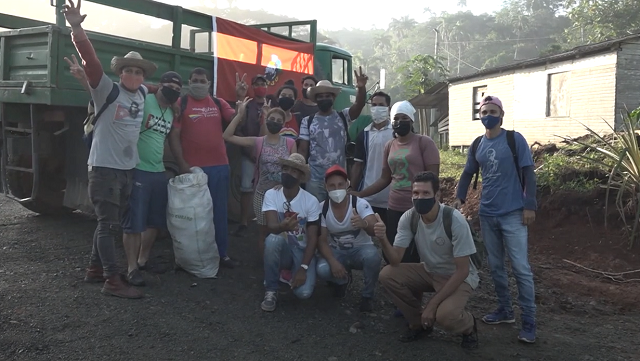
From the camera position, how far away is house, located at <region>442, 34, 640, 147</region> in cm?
1436

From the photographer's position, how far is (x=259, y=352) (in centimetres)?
370

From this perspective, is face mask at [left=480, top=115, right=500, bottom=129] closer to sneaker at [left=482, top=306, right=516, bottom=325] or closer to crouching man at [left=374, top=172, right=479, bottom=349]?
crouching man at [left=374, top=172, right=479, bottom=349]

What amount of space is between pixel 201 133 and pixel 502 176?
259cm

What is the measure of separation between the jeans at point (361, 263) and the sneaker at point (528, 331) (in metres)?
1.14

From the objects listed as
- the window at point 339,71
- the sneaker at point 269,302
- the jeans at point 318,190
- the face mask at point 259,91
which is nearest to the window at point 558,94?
the window at point 339,71

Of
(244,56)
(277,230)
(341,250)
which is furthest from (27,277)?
(244,56)

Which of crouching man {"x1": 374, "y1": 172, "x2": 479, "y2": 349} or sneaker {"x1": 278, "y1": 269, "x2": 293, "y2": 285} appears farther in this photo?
sneaker {"x1": 278, "y1": 269, "x2": 293, "y2": 285}

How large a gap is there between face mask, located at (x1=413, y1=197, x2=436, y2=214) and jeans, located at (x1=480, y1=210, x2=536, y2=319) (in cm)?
68

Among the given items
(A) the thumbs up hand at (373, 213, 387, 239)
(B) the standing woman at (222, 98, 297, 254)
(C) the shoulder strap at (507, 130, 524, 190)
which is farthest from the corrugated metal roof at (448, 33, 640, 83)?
(A) the thumbs up hand at (373, 213, 387, 239)

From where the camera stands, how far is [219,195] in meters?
5.19

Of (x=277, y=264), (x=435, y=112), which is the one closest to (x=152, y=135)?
(x=277, y=264)

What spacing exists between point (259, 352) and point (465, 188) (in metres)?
2.11

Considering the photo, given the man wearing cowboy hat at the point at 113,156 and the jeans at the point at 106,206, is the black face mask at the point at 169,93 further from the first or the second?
the jeans at the point at 106,206

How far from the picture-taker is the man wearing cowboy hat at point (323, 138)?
17.3 ft
